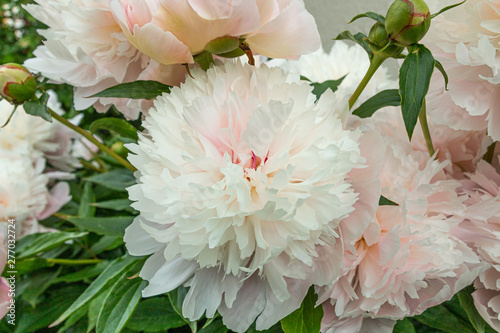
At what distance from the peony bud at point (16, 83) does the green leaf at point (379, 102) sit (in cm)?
25

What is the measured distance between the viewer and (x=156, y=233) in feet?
0.81

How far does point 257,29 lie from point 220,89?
4 cm

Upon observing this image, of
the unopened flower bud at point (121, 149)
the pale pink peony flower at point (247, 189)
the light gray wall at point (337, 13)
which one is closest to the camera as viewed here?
the pale pink peony flower at point (247, 189)

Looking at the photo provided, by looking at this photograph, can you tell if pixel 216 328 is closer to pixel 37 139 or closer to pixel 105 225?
pixel 105 225

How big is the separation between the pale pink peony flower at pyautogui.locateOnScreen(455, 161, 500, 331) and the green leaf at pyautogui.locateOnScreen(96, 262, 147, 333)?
0.26 metres

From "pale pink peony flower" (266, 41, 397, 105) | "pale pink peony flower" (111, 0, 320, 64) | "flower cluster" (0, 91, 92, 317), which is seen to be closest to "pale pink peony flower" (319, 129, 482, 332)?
"pale pink peony flower" (111, 0, 320, 64)

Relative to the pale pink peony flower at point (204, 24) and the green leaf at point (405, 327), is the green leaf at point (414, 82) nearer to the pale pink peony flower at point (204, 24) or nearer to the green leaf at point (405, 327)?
the pale pink peony flower at point (204, 24)

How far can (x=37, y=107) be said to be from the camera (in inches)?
13.1

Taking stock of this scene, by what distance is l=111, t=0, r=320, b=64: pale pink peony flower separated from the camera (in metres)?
0.24

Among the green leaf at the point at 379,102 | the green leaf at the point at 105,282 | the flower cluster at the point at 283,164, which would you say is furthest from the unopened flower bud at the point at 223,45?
the green leaf at the point at 105,282

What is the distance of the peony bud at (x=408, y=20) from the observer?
0.24 m

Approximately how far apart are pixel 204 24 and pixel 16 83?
0.17m

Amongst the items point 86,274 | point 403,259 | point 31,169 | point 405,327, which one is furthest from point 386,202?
point 31,169

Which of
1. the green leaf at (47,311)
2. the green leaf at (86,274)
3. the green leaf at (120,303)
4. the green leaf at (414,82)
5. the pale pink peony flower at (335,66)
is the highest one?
the green leaf at (414,82)
